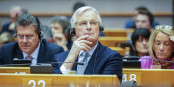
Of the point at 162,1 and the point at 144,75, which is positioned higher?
the point at 162,1

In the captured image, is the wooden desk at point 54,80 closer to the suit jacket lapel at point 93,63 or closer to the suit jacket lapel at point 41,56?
the suit jacket lapel at point 93,63

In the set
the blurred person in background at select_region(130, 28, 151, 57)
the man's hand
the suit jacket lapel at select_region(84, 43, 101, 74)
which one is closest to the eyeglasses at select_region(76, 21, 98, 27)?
the man's hand

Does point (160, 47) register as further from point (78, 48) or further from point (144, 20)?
point (144, 20)

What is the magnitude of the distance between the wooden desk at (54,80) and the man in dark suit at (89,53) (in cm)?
30

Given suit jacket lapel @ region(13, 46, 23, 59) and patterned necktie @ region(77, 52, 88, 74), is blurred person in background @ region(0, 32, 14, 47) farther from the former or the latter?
patterned necktie @ region(77, 52, 88, 74)

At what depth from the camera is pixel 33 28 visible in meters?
3.49

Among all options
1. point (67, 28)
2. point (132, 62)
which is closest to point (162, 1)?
point (67, 28)

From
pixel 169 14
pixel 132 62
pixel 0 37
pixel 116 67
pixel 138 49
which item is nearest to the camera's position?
pixel 116 67

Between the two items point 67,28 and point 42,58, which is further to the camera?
point 67,28

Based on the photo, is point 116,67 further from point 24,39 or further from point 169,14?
point 169,14

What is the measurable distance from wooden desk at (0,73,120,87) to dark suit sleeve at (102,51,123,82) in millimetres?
329

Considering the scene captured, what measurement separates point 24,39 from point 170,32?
1.30 m

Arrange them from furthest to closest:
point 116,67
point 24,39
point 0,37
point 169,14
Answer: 1. point 169,14
2. point 0,37
3. point 24,39
4. point 116,67

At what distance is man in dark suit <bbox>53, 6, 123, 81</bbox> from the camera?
280 cm
